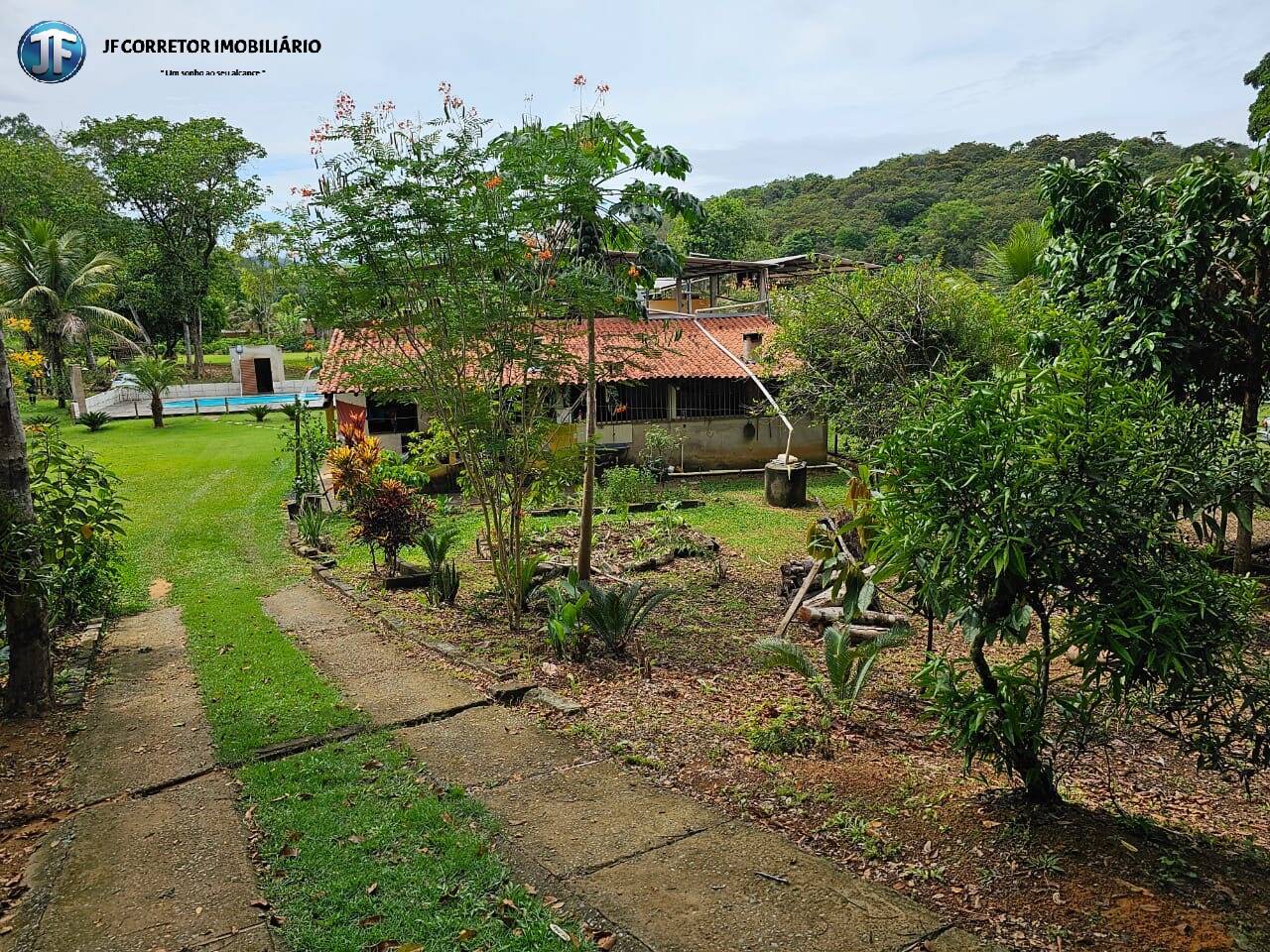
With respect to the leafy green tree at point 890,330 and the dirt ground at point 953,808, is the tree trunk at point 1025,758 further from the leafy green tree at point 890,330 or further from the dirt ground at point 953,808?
the leafy green tree at point 890,330

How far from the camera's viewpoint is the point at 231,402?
37.7 m

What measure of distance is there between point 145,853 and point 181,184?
132ft

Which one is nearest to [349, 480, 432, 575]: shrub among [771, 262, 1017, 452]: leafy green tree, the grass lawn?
the grass lawn

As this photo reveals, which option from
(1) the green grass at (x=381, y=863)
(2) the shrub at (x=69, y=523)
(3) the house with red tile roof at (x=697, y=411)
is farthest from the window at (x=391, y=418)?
(1) the green grass at (x=381, y=863)

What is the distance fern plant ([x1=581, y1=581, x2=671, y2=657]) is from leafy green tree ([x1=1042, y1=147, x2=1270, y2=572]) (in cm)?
511

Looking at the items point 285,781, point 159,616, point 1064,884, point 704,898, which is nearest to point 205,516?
point 159,616

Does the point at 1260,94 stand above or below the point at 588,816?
above

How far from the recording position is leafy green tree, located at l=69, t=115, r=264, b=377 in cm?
3781

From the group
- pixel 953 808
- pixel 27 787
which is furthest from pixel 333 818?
pixel 953 808

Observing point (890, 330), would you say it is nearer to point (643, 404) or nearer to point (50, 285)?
point (643, 404)

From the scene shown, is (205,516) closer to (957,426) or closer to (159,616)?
(159,616)

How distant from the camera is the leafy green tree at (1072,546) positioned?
3.73m

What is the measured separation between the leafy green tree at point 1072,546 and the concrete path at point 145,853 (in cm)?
335

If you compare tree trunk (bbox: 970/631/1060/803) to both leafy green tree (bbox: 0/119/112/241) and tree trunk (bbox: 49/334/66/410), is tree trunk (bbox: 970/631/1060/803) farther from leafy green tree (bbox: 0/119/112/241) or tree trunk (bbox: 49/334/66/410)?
leafy green tree (bbox: 0/119/112/241)
